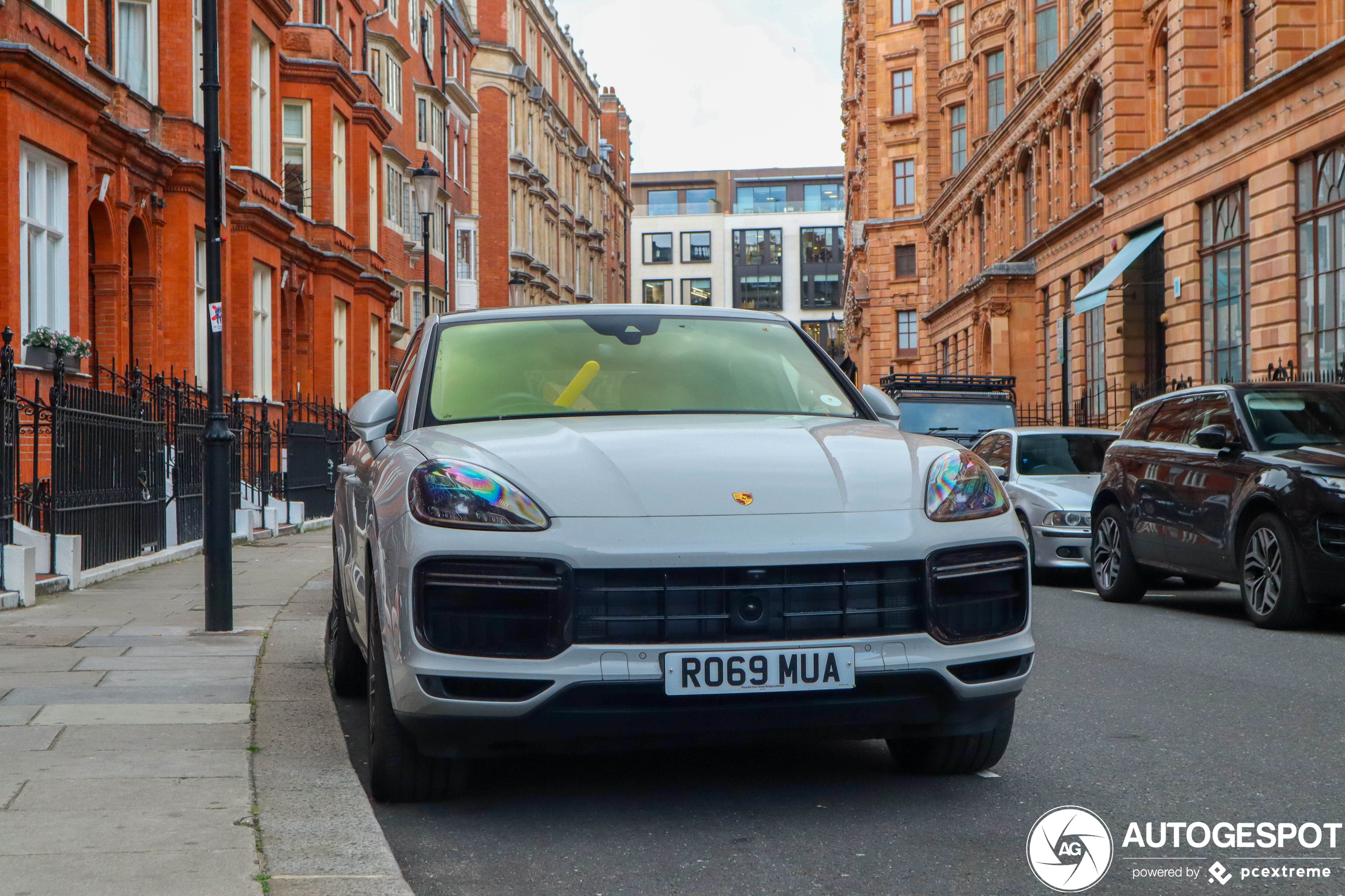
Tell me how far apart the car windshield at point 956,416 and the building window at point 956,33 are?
39.8 metres

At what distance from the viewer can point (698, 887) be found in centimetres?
388

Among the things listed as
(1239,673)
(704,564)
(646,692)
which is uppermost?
(704,564)

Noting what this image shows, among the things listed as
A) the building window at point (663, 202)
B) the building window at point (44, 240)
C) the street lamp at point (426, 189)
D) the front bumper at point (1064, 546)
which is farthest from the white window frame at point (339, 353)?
the building window at point (663, 202)

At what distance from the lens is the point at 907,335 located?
75.4m

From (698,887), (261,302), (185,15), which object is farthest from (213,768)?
(261,302)

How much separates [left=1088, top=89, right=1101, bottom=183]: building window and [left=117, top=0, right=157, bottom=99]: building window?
71.7 feet

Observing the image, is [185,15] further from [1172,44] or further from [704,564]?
[704,564]

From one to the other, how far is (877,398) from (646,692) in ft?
6.82

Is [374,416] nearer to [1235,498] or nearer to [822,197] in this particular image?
[1235,498]

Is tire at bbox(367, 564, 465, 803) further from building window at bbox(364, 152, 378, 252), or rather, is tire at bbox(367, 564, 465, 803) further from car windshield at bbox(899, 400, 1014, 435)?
building window at bbox(364, 152, 378, 252)

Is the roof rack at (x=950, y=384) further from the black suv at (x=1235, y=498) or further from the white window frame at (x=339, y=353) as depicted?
the black suv at (x=1235, y=498)

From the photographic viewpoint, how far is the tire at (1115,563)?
12078 millimetres

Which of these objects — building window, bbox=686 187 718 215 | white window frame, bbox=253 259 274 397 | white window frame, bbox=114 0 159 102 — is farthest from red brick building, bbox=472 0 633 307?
building window, bbox=686 187 718 215

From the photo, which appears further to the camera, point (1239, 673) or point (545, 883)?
point (1239, 673)
